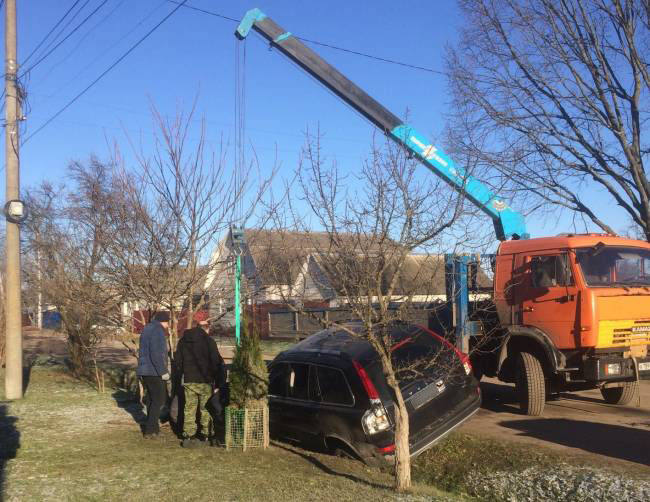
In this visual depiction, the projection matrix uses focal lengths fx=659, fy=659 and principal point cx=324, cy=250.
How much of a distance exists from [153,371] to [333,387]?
2439 mm

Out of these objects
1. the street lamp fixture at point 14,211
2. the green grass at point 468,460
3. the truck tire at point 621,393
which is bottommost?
the green grass at point 468,460

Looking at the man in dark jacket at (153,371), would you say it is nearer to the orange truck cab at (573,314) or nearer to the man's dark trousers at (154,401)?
the man's dark trousers at (154,401)

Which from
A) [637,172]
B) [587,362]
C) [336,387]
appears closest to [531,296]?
[587,362]

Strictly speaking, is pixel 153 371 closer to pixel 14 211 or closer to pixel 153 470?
pixel 153 470

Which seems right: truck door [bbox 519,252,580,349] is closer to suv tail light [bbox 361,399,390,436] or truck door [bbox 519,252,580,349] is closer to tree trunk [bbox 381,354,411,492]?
suv tail light [bbox 361,399,390,436]

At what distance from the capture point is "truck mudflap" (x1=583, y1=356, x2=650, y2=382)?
9.23m

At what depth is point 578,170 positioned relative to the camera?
48.6 feet

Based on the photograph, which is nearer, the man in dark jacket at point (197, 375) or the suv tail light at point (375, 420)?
the suv tail light at point (375, 420)

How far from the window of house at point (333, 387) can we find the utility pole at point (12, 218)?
6.53m

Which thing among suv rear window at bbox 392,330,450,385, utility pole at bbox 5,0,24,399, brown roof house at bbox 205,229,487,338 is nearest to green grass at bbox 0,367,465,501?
suv rear window at bbox 392,330,450,385

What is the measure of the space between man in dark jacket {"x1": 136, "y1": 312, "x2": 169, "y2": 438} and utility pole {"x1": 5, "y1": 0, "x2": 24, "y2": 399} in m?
4.30

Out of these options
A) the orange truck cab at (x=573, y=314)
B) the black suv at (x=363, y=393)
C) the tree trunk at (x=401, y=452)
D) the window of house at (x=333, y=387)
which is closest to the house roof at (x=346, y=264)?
the black suv at (x=363, y=393)

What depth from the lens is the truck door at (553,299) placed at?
31.4ft

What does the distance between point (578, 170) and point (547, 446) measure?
27.9 ft
